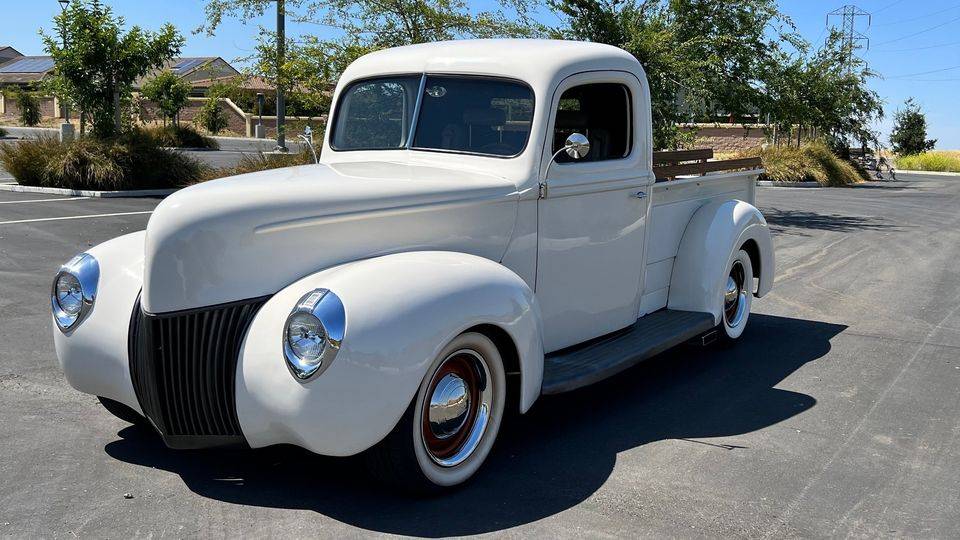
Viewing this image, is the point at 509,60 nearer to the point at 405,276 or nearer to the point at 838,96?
the point at 405,276

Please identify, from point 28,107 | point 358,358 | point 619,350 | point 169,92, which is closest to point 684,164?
point 619,350

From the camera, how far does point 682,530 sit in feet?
12.4

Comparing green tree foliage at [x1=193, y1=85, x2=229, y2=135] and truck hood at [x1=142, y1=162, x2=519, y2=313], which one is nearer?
truck hood at [x1=142, y1=162, x2=519, y2=313]

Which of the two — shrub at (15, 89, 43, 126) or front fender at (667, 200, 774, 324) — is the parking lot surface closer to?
front fender at (667, 200, 774, 324)

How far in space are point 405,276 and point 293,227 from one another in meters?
0.52

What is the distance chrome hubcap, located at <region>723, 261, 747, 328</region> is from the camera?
23.0ft

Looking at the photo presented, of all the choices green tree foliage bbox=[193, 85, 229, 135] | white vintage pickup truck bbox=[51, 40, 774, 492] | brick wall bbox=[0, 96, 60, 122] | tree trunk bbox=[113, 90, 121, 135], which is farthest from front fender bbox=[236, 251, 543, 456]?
brick wall bbox=[0, 96, 60, 122]

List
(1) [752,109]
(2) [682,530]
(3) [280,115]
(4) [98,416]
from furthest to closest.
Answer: (3) [280,115] < (1) [752,109] < (4) [98,416] < (2) [682,530]

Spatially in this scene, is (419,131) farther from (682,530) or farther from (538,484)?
(682,530)

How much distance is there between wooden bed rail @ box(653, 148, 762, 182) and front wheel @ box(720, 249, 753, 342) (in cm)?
67

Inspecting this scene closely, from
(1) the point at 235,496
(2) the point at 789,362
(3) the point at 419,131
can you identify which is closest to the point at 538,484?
(1) the point at 235,496

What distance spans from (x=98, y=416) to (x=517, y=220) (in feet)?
8.01

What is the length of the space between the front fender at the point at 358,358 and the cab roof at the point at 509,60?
5.29 ft

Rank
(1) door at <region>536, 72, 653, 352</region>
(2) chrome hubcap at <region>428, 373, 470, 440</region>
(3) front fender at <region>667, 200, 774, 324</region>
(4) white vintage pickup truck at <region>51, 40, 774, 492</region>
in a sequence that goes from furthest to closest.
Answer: (3) front fender at <region>667, 200, 774, 324</region>
(1) door at <region>536, 72, 653, 352</region>
(2) chrome hubcap at <region>428, 373, 470, 440</region>
(4) white vintage pickup truck at <region>51, 40, 774, 492</region>
